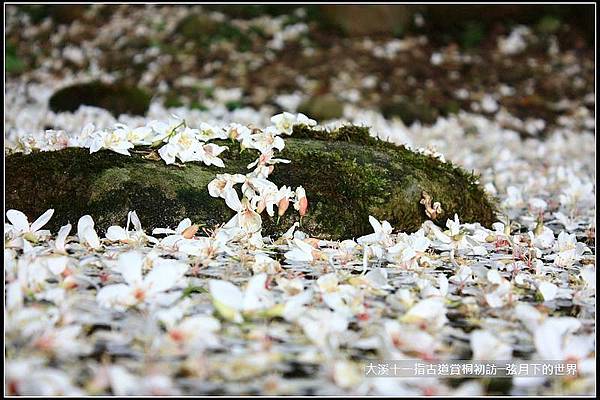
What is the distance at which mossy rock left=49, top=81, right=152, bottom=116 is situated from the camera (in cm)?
626

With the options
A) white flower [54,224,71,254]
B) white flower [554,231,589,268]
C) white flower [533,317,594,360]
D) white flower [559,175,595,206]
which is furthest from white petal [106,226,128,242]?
white flower [559,175,595,206]

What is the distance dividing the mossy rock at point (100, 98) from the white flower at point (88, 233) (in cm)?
417

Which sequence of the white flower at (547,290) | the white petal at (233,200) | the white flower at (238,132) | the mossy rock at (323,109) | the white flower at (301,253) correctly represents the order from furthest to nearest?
the mossy rock at (323,109) → the white flower at (238,132) → the white petal at (233,200) → the white flower at (301,253) → the white flower at (547,290)

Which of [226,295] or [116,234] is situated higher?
[116,234]

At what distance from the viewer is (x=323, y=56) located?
8.88m

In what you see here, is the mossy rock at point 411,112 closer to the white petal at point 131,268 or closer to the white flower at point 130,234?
the white flower at point 130,234

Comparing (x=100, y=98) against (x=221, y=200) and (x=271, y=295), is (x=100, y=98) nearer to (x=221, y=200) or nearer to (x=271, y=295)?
(x=221, y=200)

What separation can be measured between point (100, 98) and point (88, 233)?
14.2ft

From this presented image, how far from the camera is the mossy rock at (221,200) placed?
8.52 ft

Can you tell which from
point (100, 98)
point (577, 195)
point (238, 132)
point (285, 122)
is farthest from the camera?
point (100, 98)

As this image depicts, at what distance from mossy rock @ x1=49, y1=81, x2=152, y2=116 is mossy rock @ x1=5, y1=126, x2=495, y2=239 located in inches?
136

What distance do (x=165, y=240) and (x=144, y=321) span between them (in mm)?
668

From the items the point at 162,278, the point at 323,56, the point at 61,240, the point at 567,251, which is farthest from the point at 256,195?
the point at 323,56

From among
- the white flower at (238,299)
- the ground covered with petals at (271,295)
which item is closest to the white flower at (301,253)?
the ground covered with petals at (271,295)
